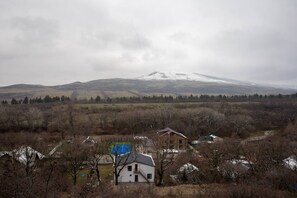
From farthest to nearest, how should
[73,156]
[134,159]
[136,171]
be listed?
[134,159]
[136,171]
[73,156]

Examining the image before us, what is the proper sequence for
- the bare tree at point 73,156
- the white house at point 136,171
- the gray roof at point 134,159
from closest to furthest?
the bare tree at point 73,156, the white house at point 136,171, the gray roof at point 134,159

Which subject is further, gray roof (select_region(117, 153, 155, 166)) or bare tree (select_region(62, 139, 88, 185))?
gray roof (select_region(117, 153, 155, 166))

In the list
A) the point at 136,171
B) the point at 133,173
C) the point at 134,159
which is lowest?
the point at 133,173

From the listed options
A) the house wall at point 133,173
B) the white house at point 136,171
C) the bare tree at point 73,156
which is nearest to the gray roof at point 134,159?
the white house at point 136,171

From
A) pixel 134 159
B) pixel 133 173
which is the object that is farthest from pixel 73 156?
pixel 133 173

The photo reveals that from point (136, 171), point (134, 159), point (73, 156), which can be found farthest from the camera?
point (134, 159)

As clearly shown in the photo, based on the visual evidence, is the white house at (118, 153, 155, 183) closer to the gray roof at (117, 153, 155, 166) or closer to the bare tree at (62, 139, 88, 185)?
the gray roof at (117, 153, 155, 166)

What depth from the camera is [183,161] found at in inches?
1012

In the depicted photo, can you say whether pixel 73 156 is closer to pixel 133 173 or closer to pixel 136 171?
pixel 133 173

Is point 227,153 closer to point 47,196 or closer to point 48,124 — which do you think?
point 47,196

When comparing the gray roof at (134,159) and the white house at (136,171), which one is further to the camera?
the gray roof at (134,159)

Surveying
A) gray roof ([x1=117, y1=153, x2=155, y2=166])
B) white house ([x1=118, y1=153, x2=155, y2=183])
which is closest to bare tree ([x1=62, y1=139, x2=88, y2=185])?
gray roof ([x1=117, y1=153, x2=155, y2=166])

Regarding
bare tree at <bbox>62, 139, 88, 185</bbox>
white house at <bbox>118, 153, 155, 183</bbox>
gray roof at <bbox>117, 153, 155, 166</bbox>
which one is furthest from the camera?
gray roof at <bbox>117, 153, 155, 166</bbox>

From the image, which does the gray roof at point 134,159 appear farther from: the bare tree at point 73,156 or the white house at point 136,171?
the bare tree at point 73,156
